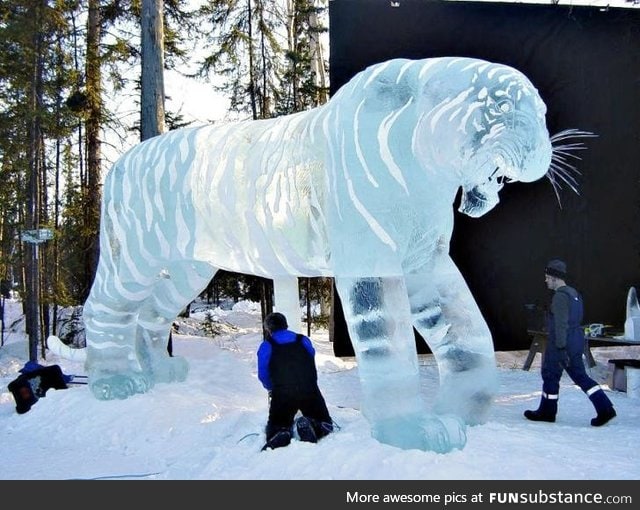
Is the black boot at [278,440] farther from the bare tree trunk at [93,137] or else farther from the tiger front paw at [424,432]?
the bare tree trunk at [93,137]

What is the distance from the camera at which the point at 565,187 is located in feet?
26.3

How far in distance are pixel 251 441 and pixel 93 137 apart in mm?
8073

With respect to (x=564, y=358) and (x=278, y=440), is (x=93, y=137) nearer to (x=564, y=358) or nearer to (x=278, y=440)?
(x=278, y=440)

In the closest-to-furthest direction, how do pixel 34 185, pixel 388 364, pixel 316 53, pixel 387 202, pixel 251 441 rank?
pixel 388 364, pixel 387 202, pixel 251 441, pixel 34 185, pixel 316 53

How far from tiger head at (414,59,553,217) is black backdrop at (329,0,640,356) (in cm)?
454

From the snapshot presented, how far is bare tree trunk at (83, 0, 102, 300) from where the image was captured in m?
9.68

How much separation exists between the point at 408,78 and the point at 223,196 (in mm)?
1436

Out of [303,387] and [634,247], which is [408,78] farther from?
[634,247]

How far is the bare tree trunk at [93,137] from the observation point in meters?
9.68

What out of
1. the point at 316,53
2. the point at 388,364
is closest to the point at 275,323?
the point at 388,364

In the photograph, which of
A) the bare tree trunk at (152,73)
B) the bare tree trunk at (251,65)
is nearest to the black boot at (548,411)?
the bare tree trunk at (152,73)

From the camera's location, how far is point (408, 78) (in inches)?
131

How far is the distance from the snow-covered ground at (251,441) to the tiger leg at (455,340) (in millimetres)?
173

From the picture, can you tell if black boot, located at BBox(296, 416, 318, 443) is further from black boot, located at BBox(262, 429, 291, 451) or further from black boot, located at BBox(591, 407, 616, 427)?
black boot, located at BBox(591, 407, 616, 427)
